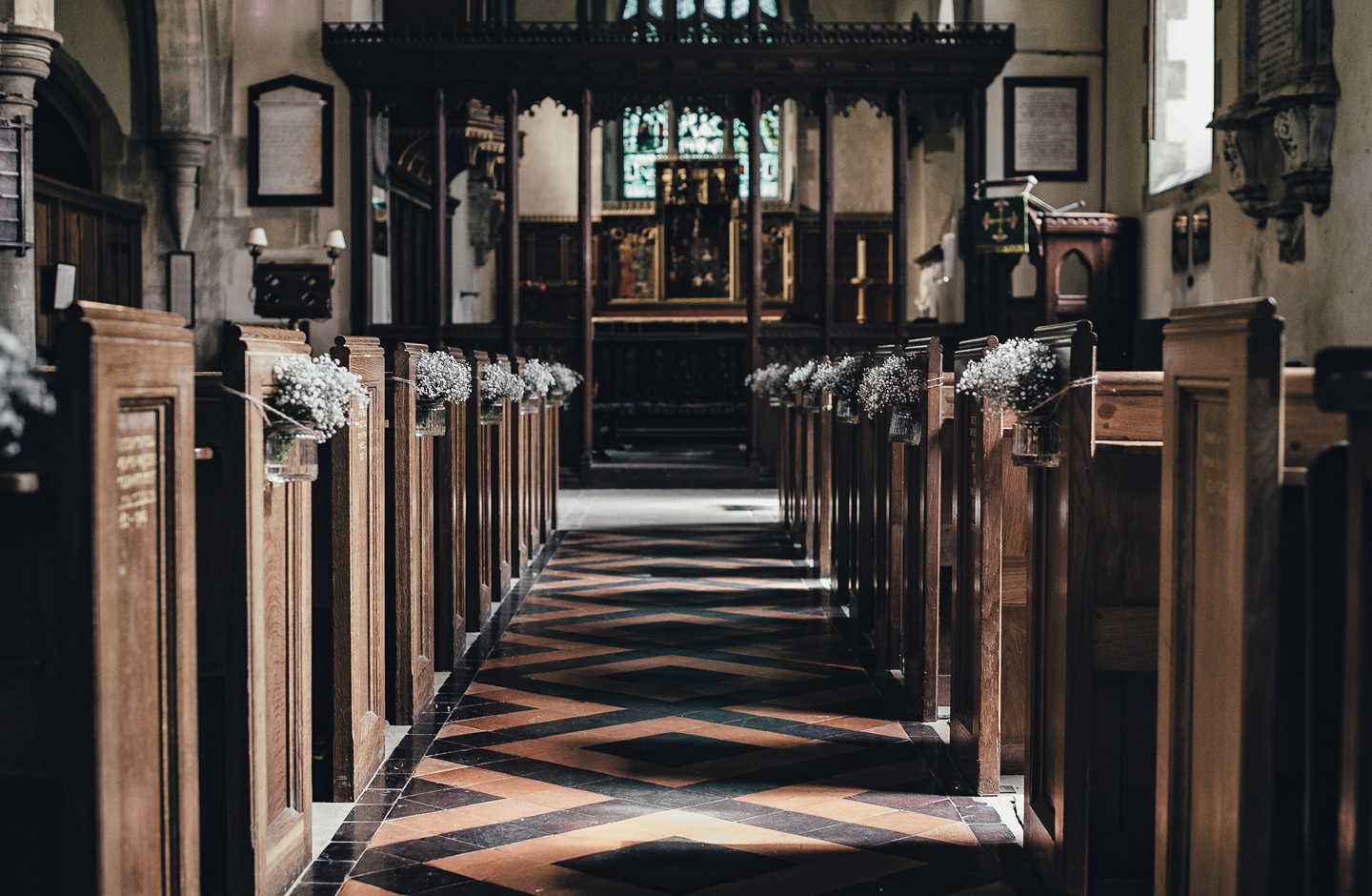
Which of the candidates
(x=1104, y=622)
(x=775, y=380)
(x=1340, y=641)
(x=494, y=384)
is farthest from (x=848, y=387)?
(x=775, y=380)

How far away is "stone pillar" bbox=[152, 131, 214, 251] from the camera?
13023 mm

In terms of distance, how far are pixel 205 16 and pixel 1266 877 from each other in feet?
44.1

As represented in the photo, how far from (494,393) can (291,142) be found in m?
8.50

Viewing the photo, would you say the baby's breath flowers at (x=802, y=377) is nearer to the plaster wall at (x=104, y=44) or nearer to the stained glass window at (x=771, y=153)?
the plaster wall at (x=104, y=44)

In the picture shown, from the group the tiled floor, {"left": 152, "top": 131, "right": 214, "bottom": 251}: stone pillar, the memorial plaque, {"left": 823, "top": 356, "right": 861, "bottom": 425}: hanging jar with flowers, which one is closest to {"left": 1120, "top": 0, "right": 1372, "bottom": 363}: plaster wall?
the memorial plaque

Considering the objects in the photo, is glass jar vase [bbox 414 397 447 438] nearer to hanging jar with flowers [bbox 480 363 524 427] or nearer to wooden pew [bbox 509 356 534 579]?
hanging jar with flowers [bbox 480 363 524 427]

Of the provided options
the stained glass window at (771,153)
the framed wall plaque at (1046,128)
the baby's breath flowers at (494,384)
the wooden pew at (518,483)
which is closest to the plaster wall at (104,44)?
the wooden pew at (518,483)

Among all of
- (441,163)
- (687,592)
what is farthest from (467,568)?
(441,163)

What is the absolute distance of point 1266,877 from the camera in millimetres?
2012

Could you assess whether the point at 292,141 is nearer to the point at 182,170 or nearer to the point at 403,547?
the point at 182,170

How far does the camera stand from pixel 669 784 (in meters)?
3.66

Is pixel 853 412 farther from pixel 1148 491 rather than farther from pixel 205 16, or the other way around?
pixel 205 16

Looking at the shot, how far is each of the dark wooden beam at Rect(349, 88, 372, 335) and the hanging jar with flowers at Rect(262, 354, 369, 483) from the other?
10.4 m

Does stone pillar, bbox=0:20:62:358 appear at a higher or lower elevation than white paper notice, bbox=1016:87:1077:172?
lower
